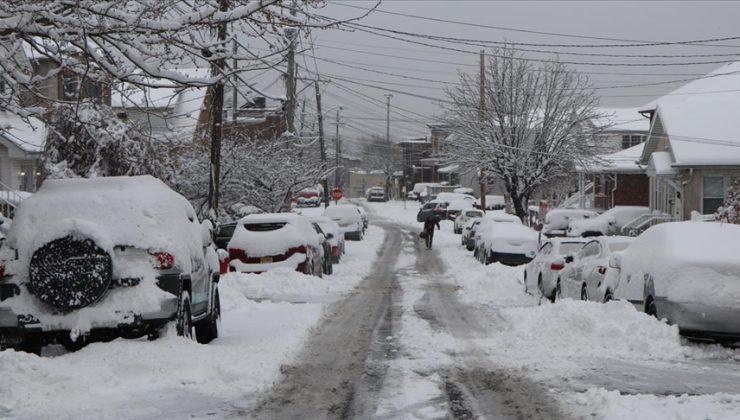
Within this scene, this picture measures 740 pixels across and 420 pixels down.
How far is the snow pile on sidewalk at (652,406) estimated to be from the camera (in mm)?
7375

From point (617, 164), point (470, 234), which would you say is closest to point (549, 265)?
point (470, 234)

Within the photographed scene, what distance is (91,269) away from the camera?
29.9 ft

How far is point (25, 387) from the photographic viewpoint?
7.78 metres

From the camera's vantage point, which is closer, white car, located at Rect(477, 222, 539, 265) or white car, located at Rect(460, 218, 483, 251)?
white car, located at Rect(477, 222, 539, 265)

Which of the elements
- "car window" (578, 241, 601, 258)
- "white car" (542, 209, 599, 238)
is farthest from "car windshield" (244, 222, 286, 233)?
"white car" (542, 209, 599, 238)

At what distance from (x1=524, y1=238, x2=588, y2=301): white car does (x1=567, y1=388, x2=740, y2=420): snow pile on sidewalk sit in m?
9.65

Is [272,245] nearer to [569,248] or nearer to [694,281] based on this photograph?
[569,248]

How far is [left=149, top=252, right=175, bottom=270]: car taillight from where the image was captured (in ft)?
31.0

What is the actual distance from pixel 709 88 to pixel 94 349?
37.9 meters

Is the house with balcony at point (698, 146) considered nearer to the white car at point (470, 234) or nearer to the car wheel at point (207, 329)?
the white car at point (470, 234)

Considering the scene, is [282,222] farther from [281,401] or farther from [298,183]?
[298,183]

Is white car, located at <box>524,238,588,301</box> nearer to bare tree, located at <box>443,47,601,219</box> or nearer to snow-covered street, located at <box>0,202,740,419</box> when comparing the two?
snow-covered street, located at <box>0,202,740,419</box>

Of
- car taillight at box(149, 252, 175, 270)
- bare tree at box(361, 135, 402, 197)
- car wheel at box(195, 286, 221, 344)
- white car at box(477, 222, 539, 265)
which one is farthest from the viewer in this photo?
bare tree at box(361, 135, 402, 197)

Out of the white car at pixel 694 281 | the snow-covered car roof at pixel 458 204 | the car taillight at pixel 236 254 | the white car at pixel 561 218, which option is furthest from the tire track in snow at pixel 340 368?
the snow-covered car roof at pixel 458 204
